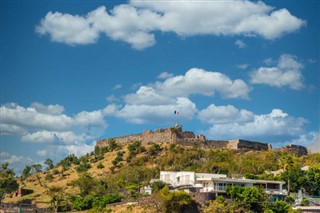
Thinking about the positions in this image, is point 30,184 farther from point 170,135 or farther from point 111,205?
point 111,205

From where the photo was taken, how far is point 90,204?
6500 centimetres

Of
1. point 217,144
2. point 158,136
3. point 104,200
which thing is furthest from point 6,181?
point 217,144

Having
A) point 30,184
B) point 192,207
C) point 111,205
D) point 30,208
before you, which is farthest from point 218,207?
point 30,184

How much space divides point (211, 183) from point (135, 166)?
2839 centimetres

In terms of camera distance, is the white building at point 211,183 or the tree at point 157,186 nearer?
the white building at point 211,183

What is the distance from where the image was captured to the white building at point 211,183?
198 feet

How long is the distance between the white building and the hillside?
13.4 feet

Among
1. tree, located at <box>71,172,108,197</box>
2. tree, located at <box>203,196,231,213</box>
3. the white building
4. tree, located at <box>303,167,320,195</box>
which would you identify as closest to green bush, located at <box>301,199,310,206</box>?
the white building

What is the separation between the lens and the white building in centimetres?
6022

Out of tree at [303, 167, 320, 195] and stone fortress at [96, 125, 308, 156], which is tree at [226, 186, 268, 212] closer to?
tree at [303, 167, 320, 195]

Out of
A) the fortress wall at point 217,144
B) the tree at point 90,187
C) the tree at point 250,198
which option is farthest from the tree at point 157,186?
the fortress wall at point 217,144

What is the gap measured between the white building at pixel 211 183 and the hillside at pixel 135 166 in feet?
13.4

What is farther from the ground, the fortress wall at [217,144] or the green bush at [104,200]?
the fortress wall at [217,144]

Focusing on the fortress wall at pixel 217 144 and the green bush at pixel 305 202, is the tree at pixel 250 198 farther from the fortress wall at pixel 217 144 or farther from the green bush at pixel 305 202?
the fortress wall at pixel 217 144
